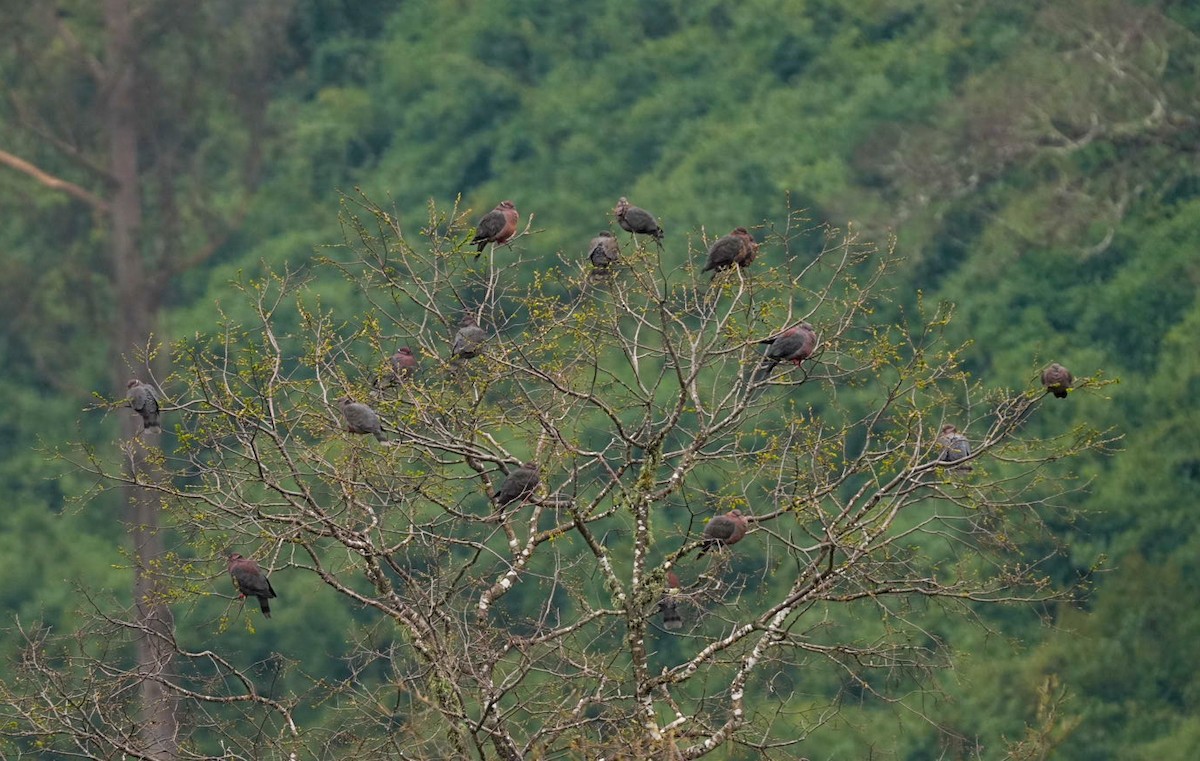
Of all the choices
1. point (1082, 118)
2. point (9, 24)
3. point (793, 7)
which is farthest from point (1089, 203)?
point (9, 24)

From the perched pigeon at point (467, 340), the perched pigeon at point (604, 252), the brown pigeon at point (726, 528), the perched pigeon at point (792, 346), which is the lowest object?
the brown pigeon at point (726, 528)

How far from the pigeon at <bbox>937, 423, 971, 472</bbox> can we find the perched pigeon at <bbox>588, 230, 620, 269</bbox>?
1943mm

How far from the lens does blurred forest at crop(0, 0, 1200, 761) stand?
25391 millimetres

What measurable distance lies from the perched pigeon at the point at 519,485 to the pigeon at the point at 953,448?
204 cm

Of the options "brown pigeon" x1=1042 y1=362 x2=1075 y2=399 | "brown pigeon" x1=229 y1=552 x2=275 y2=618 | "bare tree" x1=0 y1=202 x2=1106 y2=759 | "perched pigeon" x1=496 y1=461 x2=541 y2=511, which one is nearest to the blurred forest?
"brown pigeon" x1=1042 y1=362 x2=1075 y2=399

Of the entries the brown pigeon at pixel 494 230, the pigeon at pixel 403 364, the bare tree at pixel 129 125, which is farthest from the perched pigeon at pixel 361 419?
the bare tree at pixel 129 125

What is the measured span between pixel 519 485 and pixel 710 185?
21351 millimetres

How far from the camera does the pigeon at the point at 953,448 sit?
10.9m

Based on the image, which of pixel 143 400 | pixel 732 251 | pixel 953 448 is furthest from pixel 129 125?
pixel 953 448

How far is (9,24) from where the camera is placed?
93.9ft

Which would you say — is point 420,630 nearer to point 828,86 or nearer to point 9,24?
point 9,24

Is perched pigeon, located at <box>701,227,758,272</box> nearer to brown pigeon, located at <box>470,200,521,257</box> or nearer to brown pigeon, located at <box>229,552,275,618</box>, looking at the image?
brown pigeon, located at <box>470,200,521,257</box>

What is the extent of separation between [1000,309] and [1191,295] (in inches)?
97.0

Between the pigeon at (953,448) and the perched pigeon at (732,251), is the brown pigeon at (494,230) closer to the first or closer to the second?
the perched pigeon at (732,251)
